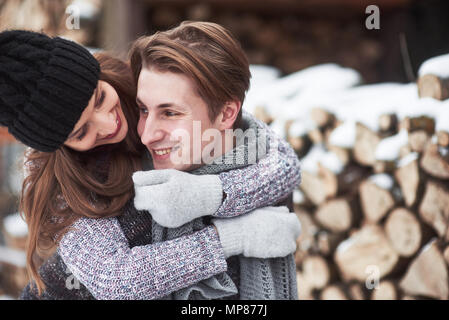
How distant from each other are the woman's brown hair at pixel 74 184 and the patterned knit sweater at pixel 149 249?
0.03 m

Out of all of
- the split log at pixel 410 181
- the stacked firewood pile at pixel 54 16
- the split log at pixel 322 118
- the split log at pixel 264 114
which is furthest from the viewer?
the stacked firewood pile at pixel 54 16

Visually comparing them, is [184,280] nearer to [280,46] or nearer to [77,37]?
[77,37]

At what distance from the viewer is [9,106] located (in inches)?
33.5

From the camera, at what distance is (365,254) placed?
65.1 inches

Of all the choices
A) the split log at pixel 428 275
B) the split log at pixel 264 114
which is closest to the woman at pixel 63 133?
the split log at pixel 428 275

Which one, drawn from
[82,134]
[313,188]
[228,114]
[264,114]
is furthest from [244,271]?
[264,114]

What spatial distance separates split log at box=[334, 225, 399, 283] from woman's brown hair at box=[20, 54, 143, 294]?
934 millimetres

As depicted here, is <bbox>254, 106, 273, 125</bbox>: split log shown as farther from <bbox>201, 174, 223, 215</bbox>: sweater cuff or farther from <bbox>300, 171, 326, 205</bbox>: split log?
<bbox>201, 174, 223, 215</bbox>: sweater cuff

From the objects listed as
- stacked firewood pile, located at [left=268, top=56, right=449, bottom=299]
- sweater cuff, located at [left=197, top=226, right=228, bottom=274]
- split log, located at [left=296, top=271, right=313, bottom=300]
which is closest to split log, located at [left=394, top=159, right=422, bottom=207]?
stacked firewood pile, located at [left=268, top=56, right=449, bottom=299]

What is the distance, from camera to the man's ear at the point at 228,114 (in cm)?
103

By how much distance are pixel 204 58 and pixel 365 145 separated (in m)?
0.92

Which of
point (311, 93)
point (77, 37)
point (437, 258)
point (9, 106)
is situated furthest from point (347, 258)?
point (77, 37)

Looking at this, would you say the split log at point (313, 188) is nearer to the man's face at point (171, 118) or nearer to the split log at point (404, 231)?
the split log at point (404, 231)

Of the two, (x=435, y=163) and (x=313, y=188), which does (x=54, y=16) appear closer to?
(x=313, y=188)
